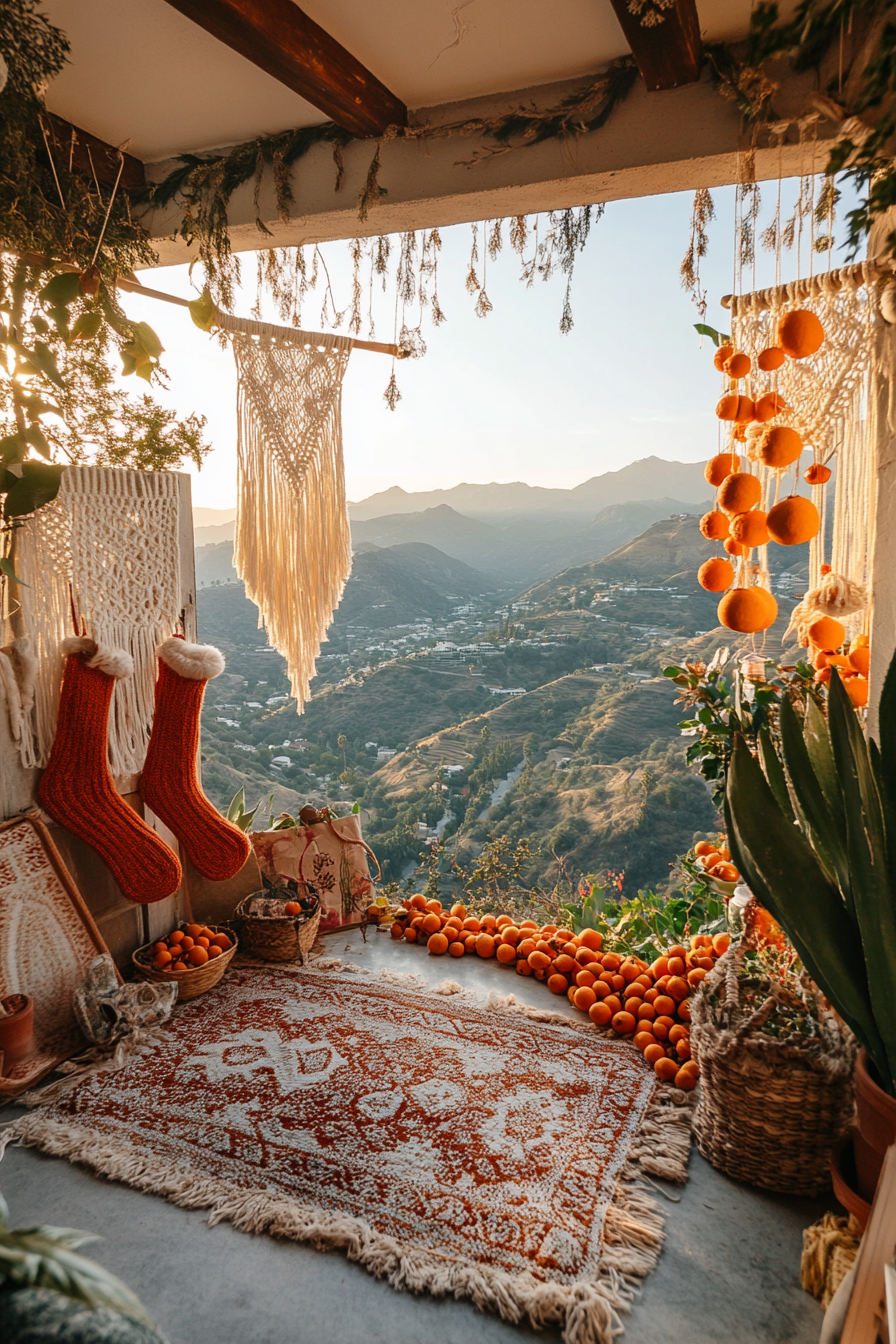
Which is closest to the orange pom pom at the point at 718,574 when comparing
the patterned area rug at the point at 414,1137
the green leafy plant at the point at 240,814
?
the patterned area rug at the point at 414,1137

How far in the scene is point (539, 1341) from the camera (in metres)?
1.27

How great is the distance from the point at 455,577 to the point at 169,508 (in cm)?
296

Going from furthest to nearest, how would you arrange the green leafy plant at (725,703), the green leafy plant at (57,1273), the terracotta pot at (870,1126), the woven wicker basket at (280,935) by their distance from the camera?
the woven wicker basket at (280,935)
the green leafy plant at (725,703)
the terracotta pot at (870,1126)
the green leafy plant at (57,1273)

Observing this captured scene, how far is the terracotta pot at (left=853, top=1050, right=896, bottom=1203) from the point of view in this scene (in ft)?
3.93

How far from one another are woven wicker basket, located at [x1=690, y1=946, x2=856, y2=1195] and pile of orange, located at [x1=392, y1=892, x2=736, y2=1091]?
0.28m

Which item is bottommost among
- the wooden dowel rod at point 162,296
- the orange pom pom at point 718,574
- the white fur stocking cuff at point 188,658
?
the white fur stocking cuff at point 188,658

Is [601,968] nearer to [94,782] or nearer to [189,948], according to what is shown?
[189,948]

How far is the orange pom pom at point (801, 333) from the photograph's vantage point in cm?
164

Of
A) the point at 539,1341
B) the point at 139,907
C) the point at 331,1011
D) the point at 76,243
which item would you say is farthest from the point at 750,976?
the point at 76,243

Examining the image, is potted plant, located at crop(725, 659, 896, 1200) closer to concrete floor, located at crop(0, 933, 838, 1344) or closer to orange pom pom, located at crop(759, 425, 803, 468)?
concrete floor, located at crop(0, 933, 838, 1344)

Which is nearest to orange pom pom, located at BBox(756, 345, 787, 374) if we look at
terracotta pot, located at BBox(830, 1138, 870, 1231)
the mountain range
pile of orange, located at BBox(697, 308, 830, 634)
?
pile of orange, located at BBox(697, 308, 830, 634)

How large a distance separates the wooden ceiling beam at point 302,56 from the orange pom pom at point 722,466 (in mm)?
1283

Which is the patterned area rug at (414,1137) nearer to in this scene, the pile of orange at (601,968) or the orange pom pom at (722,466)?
the pile of orange at (601,968)

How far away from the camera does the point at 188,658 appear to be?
221 cm
